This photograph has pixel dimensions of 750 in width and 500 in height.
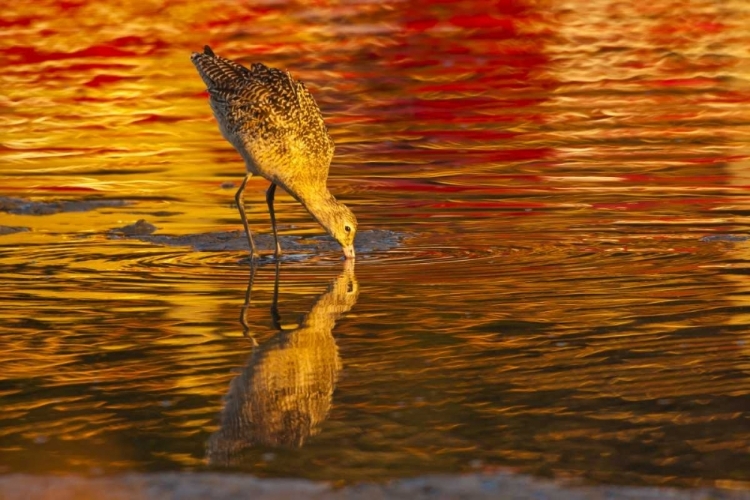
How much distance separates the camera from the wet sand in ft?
14.9

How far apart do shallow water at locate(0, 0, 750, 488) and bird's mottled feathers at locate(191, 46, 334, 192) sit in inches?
17.9

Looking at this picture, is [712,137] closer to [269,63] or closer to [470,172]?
[470,172]

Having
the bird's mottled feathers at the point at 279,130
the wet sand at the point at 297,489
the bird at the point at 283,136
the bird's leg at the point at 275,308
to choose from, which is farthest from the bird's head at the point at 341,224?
the wet sand at the point at 297,489

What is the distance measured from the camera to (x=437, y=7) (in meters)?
27.7

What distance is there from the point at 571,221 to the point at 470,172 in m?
2.43

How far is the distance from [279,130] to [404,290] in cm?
223

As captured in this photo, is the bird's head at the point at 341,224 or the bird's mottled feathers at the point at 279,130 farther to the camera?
the bird's mottled feathers at the point at 279,130

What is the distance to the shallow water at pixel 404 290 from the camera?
5137 millimetres

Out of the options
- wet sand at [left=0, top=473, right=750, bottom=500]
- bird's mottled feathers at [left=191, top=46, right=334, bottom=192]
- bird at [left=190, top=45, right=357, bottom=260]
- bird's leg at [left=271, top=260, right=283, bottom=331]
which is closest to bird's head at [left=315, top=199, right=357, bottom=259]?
bird at [left=190, top=45, right=357, bottom=260]

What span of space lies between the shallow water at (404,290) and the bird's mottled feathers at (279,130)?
454 millimetres

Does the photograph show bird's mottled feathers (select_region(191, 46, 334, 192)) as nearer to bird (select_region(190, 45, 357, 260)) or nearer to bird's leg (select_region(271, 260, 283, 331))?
bird (select_region(190, 45, 357, 260))

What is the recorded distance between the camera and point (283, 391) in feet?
18.6

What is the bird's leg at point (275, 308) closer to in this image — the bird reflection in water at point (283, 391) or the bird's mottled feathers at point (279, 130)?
the bird reflection in water at point (283, 391)

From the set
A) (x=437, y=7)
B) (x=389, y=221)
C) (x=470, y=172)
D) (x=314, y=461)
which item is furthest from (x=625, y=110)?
(x=437, y=7)
